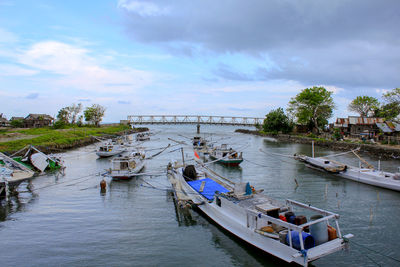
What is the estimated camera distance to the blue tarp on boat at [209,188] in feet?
58.7

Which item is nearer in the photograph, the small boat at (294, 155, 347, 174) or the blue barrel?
the blue barrel

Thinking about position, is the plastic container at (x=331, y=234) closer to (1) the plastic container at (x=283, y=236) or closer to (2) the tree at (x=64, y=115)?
(1) the plastic container at (x=283, y=236)

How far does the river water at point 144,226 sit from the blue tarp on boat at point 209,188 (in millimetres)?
1705

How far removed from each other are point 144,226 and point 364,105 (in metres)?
86.5

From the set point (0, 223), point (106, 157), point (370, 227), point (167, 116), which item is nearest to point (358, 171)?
point (370, 227)

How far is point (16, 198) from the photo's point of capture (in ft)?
72.1

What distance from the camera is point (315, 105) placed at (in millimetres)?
81562

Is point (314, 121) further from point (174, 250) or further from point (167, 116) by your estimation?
point (167, 116)

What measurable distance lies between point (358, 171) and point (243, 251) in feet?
71.8

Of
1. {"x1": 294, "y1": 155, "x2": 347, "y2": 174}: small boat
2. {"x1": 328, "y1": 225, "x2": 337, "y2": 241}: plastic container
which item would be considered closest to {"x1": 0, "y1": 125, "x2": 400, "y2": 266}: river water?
{"x1": 328, "y1": 225, "x2": 337, "y2": 241}: plastic container

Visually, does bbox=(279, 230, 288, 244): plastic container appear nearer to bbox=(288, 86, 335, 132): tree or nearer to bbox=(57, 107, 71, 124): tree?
bbox=(288, 86, 335, 132): tree

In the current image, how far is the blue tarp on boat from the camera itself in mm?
17891

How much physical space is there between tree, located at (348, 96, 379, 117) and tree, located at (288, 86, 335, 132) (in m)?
7.71

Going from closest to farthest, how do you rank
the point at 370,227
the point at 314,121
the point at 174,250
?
the point at 174,250
the point at 370,227
the point at 314,121
